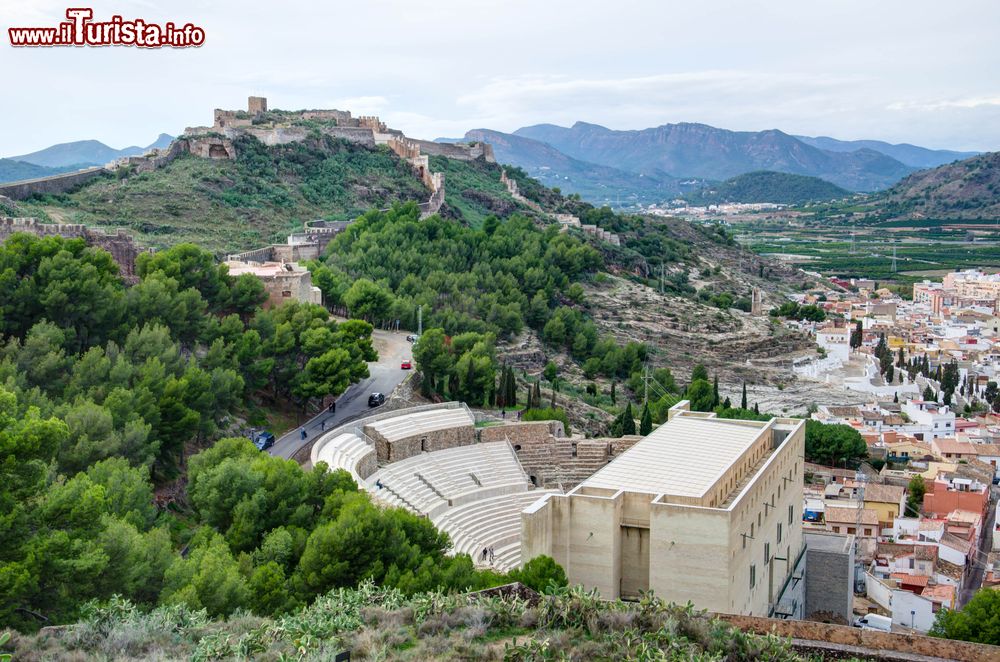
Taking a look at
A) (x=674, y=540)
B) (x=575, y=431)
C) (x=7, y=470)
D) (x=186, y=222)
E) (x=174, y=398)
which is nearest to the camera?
(x=7, y=470)

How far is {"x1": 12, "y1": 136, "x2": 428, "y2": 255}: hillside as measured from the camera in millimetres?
46281

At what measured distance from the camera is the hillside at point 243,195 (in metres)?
46.3

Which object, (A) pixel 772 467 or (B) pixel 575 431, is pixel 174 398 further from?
(B) pixel 575 431

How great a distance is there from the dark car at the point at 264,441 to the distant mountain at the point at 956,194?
14563 centimetres

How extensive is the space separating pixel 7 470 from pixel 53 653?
416 cm

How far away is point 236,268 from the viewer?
117 feet

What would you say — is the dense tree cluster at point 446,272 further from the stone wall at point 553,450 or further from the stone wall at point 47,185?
the stone wall at point 47,185

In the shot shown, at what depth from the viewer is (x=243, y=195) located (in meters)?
54.9

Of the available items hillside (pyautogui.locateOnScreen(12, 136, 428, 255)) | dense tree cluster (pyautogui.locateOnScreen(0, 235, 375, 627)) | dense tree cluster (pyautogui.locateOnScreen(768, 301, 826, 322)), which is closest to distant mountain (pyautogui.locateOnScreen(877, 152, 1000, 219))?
dense tree cluster (pyautogui.locateOnScreen(768, 301, 826, 322))

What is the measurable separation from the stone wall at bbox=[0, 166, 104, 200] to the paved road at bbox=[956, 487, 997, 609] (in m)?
36.5

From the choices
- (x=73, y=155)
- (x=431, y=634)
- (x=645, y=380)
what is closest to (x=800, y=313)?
(x=645, y=380)

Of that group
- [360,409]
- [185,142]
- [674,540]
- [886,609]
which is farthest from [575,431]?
[185,142]

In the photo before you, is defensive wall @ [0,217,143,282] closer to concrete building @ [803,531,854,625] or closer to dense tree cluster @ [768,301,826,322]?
concrete building @ [803,531,854,625]

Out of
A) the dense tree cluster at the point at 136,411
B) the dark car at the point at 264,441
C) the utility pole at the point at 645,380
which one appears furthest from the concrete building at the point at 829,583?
the utility pole at the point at 645,380
